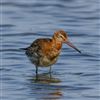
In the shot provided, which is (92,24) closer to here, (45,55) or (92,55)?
(92,55)

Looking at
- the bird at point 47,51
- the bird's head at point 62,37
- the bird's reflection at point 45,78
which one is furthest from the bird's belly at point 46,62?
the bird's head at point 62,37

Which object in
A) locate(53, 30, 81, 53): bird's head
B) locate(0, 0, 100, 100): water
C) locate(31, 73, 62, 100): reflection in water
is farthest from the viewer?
locate(53, 30, 81, 53): bird's head

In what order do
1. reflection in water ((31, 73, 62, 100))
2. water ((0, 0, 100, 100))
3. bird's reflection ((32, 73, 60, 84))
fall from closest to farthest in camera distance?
1. reflection in water ((31, 73, 62, 100))
2. water ((0, 0, 100, 100))
3. bird's reflection ((32, 73, 60, 84))

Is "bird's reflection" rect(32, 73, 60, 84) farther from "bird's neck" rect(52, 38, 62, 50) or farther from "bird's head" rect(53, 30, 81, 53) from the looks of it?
"bird's head" rect(53, 30, 81, 53)

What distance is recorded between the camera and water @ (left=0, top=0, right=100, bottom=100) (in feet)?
45.0

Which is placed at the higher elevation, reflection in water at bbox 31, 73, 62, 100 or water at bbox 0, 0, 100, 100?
water at bbox 0, 0, 100, 100

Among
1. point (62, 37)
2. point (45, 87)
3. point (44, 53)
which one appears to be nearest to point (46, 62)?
point (44, 53)

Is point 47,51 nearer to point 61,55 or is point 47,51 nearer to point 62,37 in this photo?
point 62,37

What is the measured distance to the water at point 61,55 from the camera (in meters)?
13.7

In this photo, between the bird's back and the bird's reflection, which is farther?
the bird's back

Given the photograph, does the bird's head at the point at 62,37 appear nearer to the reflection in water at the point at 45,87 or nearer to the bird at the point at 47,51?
the bird at the point at 47,51

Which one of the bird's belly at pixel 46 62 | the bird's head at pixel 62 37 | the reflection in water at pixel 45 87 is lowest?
the reflection in water at pixel 45 87

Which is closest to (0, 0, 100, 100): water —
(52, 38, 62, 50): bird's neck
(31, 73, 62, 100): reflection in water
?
(31, 73, 62, 100): reflection in water

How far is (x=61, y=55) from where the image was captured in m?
17.3
